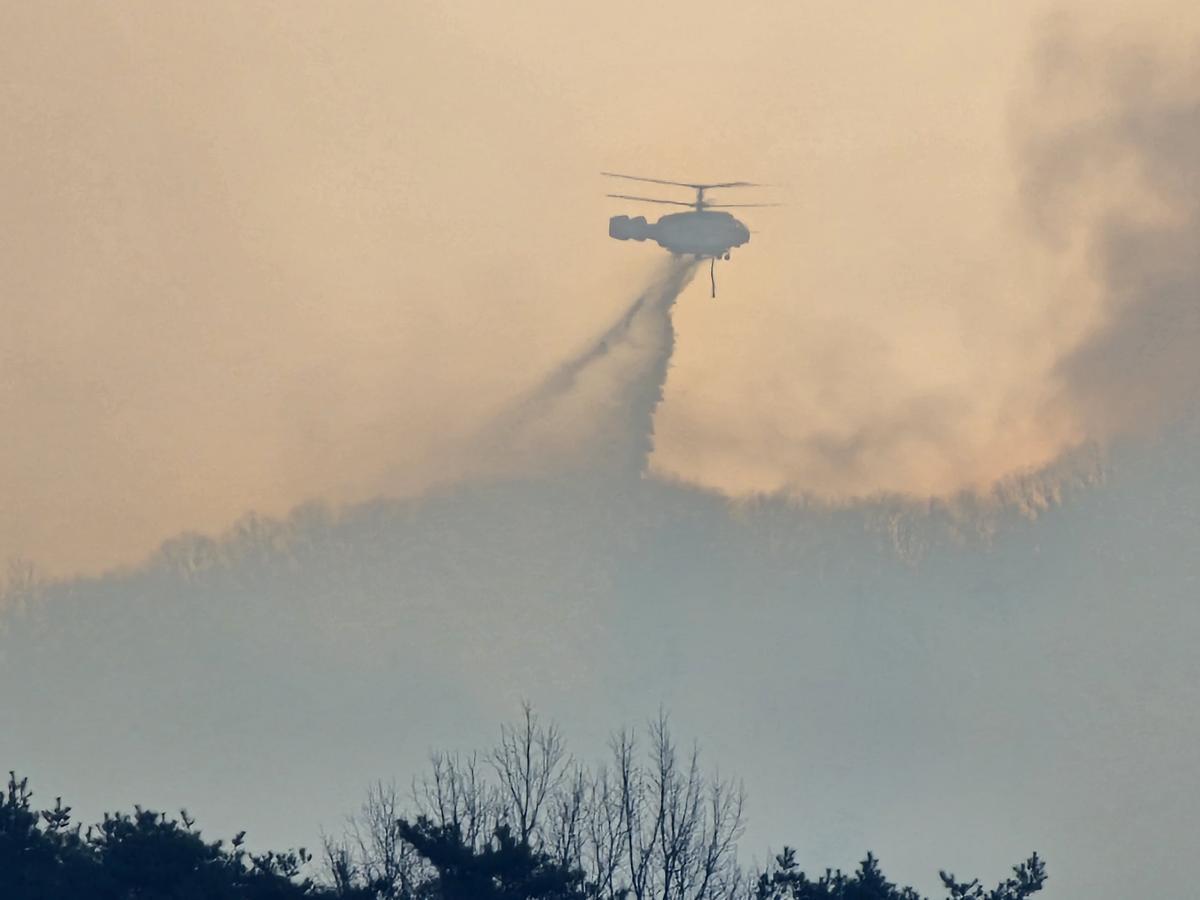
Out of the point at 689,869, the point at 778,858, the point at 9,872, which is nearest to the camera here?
the point at 778,858

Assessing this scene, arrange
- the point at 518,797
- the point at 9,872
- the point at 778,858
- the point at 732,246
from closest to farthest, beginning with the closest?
the point at 778,858
the point at 9,872
the point at 518,797
the point at 732,246

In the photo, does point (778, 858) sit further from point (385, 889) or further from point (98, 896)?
point (98, 896)

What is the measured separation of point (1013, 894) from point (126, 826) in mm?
23956

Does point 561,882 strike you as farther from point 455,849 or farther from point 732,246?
point 732,246

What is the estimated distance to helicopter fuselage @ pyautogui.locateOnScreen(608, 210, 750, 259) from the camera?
127688 mm

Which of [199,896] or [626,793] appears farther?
[626,793]

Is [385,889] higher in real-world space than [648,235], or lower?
lower

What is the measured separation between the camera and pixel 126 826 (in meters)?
68.7

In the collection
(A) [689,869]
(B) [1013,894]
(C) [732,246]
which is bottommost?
(B) [1013,894]

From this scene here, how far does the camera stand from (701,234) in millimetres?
127750

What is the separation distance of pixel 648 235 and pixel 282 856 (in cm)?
6782

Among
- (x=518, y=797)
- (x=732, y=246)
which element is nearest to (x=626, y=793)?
(x=518, y=797)

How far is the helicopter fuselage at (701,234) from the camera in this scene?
128 m

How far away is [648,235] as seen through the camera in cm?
13050
